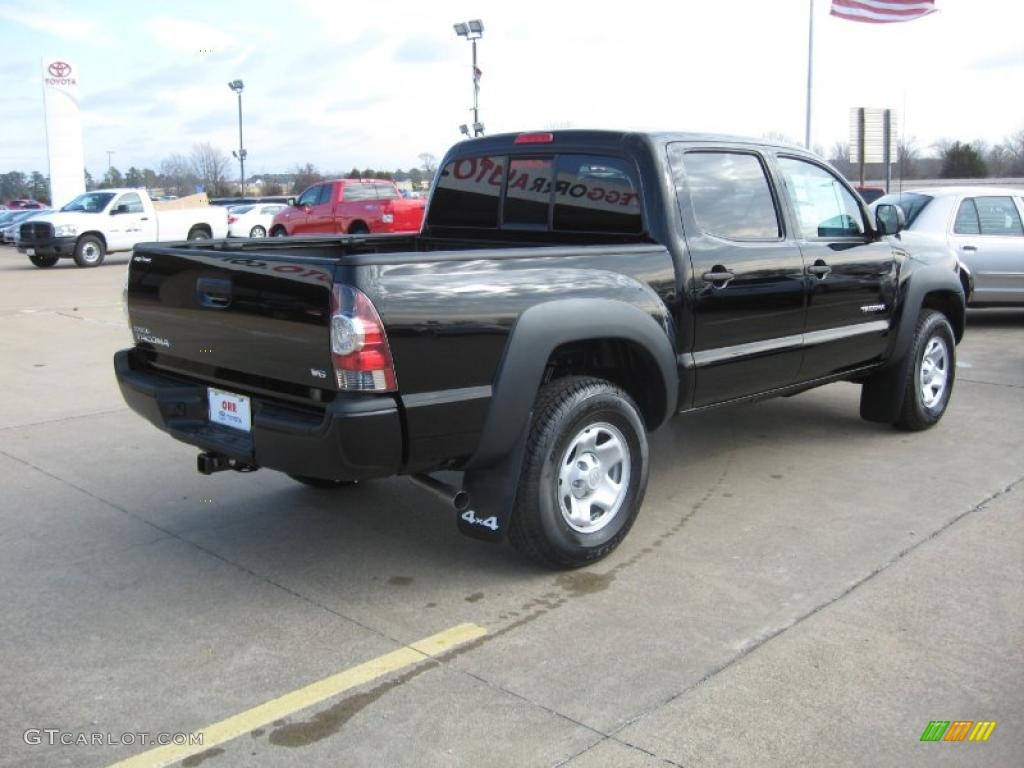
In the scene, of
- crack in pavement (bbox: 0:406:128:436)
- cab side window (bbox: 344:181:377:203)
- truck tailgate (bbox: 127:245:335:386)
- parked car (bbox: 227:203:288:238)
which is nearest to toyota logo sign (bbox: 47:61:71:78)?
parked car (bbox: 227:203:288:238)

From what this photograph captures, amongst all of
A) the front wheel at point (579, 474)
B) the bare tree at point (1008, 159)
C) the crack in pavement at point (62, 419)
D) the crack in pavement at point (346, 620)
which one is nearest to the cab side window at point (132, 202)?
the crack in pavement at point (62, 419)

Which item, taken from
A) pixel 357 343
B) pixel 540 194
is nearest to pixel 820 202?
pixel 540 194

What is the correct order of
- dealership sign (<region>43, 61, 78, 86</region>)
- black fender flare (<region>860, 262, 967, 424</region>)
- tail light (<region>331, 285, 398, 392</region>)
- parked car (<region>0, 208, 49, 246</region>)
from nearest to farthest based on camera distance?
tail light (<region>331, 285, 398, 392</region>), black fender flare (<region>860, 262, 967, 424</region>), parked car (<region>0, 208, 49, 246</region>), dealership sign (<region>43, 61, 78, 86</region>)

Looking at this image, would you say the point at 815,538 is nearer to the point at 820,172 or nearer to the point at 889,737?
the point at 889,737

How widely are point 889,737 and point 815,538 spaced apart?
173cm

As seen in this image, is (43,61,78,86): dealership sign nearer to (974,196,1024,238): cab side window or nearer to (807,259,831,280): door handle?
(974,196,1024,238): cab side window

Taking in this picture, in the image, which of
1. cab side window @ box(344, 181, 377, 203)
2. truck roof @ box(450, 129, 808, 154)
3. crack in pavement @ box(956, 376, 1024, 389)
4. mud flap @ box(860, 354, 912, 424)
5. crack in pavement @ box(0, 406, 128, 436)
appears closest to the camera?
truck roof @ box(450, 129, 808, 154)

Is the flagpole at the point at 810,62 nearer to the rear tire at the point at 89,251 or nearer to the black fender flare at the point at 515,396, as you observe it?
the rear tire at the point at 89,251

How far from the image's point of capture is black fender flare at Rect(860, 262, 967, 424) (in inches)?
246

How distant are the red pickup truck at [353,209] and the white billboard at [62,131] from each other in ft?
58.2

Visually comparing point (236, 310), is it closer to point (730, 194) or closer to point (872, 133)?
point (730, 194)

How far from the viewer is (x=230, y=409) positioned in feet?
13.2

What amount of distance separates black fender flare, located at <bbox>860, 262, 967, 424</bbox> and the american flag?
609 inches

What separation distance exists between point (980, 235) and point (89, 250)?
1813 cm
